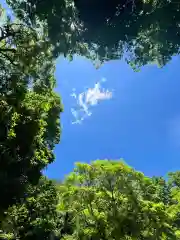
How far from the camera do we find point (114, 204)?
17672 mm

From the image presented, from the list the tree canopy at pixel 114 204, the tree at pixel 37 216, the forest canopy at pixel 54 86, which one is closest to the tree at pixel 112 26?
the forest canopy at pixel 54 86

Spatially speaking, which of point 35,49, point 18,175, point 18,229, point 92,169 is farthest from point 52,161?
point 35,49

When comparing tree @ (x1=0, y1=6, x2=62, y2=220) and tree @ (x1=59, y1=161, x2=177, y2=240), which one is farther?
tree @ (x1=59, y1=161, x2=177, y2=240)

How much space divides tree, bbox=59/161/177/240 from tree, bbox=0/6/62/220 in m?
2.33

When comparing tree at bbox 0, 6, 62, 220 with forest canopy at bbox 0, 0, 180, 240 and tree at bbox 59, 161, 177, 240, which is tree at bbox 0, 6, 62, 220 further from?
tree at bbox 59, 161, 177, 240

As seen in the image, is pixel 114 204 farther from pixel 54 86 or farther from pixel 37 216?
pixel 37 216

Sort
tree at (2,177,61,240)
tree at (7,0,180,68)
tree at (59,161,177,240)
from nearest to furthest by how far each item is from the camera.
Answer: tree at (7,0,180,68)
tree at (59,161,177,240)
tree at (2,177,61,240)

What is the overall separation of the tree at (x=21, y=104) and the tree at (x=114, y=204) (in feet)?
7.64

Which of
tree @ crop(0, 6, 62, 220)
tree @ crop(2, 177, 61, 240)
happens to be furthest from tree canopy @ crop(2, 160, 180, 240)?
Answer: tree @ crop(2, 177, 61, 240)

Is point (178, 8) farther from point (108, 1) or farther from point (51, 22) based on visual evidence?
point (51, 22)

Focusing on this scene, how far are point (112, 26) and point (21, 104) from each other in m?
5.35

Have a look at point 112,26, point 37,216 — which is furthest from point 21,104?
point 37,216

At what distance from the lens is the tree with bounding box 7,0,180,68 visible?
14.6m

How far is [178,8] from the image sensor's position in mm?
13930
